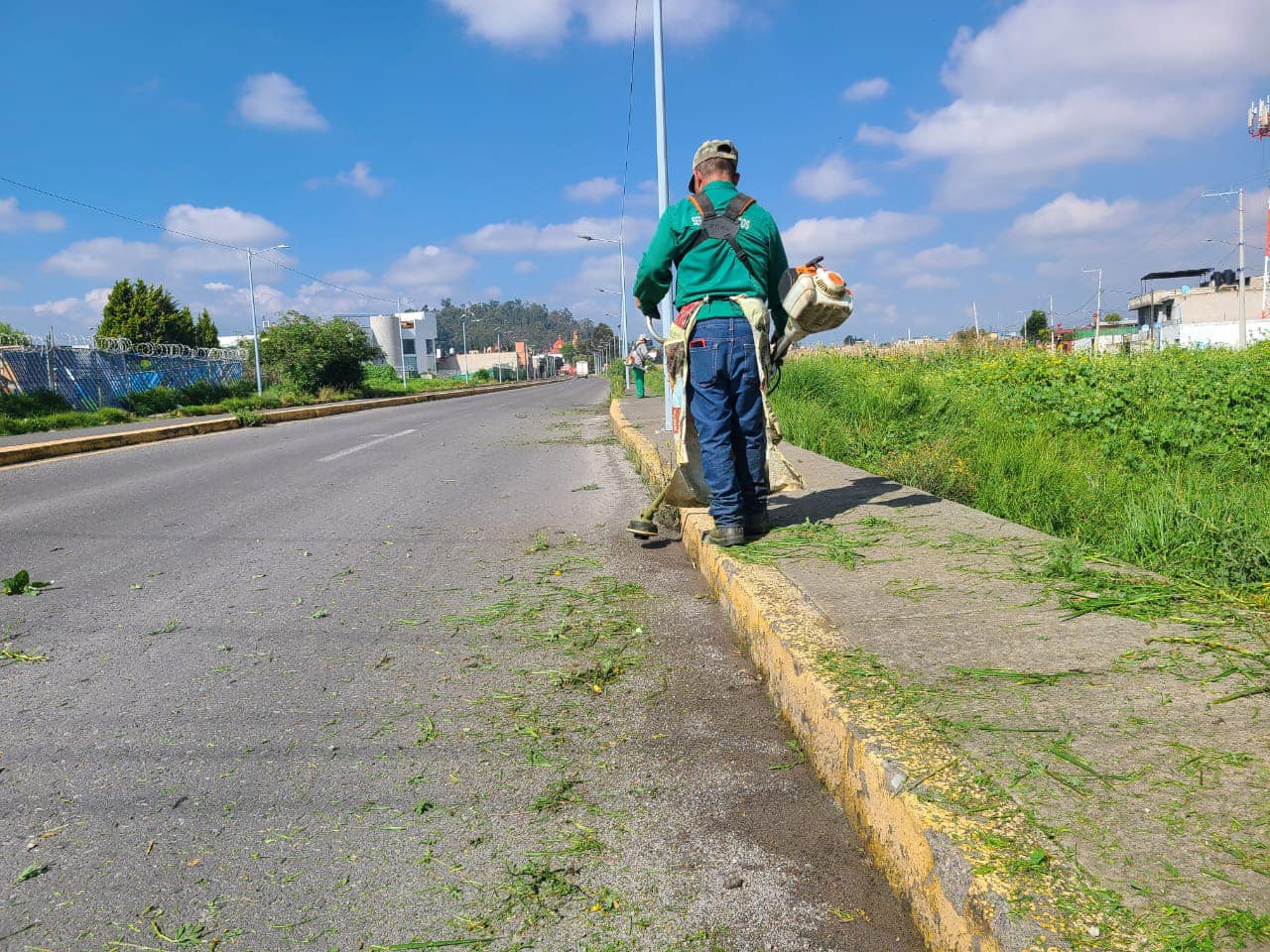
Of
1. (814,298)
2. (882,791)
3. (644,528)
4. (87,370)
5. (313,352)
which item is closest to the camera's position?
(882,791)

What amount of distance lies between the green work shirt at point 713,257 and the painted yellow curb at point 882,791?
1572mm

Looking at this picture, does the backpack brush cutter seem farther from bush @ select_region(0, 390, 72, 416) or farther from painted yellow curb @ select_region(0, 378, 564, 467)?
bush @ select_region(0, 390, 72, 416)

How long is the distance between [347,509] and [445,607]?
3030 millimetres

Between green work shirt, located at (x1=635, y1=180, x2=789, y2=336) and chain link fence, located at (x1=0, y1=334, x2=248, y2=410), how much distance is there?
1991cm

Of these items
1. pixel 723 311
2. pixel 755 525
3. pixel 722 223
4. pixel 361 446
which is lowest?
pixel 755 525

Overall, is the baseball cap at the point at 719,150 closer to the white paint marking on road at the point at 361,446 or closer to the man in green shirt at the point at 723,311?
the man in green shirt at the point at 723,311

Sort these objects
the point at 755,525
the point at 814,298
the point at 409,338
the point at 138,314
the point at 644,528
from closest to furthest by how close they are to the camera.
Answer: the point at 814,298 → the point at 755,525 → the point at 644,528 → the point at 138,314 → the point at 409,338

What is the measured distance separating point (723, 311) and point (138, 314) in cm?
5842

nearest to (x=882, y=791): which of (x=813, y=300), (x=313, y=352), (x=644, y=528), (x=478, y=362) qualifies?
(x=813, y=300)

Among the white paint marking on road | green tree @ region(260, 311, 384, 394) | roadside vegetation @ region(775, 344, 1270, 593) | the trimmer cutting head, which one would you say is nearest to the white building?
green tree @ region(260, 311, 384, 394)

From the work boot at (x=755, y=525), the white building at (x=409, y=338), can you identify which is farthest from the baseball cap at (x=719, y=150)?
the white building at (x=409, y=338)

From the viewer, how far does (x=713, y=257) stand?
13.3 ft

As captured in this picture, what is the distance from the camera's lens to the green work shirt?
13.3 ft

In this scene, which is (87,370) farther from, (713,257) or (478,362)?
(478,362)
